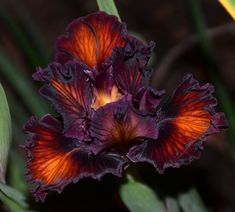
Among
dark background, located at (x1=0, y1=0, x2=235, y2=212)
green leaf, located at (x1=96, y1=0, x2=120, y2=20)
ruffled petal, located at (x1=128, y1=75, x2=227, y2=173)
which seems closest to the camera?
ruffled petal, located at (x1=128, y1=75, x2=227, y2=173)

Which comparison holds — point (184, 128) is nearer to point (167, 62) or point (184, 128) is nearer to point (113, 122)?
point (113, 122)

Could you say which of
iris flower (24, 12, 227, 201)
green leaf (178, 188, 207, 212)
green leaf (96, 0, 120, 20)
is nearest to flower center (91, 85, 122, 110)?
iris flower (24, 12, 227, 201)

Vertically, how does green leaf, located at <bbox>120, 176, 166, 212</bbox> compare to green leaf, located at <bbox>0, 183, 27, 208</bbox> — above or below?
below

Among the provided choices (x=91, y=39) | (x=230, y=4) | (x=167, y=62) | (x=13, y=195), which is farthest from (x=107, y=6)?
(x=167, y=62)

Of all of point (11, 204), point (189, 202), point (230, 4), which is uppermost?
point (230, 4)

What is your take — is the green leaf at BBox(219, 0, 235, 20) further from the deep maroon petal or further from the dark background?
the dark background

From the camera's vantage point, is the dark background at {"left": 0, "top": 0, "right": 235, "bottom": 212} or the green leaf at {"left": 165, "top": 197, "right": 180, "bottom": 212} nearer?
the green leaf at {"left": 165, "top": 197, "right": 180, "bottom": 212}

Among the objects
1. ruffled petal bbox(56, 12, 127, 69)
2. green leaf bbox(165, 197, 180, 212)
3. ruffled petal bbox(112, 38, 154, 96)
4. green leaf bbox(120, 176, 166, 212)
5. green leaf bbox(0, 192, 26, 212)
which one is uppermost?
ruffled petal bbox(56, 12, 127, 69)
